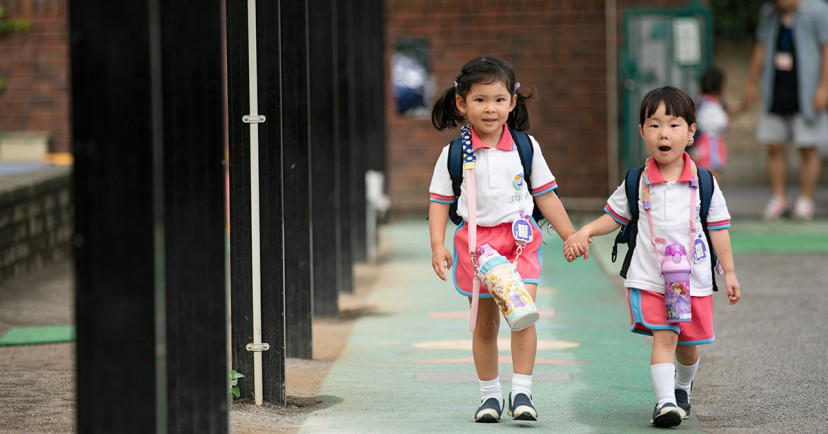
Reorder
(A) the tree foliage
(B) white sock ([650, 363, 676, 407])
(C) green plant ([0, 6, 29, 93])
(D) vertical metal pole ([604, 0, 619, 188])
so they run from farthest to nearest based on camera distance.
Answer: (A) the tree foliage, (C) green plant ([0, 6, 29, 93]), (D) vertical metal pole ([604, 0, 619, 188]), (B) white sock ([650, 363, 676, 407])

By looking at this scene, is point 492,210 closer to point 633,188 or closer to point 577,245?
point 577,245

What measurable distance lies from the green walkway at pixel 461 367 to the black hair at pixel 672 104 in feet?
3.97

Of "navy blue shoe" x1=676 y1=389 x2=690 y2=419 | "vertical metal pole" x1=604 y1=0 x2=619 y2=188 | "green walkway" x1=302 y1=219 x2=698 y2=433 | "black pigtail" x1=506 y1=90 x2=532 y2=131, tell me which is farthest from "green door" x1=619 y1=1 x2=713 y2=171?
"navy blue shoe" x1=676 y1=389 x2=690 y2=419

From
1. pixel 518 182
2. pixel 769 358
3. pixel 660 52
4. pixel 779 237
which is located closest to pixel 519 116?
pixel 518 182

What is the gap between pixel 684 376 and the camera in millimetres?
5027

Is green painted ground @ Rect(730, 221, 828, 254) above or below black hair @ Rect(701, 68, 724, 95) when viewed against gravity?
below

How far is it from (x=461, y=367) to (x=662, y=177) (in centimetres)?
182

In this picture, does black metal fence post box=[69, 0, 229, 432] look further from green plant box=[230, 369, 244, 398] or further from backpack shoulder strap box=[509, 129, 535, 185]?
backpack shoulder strap box=[509, 129, 535, 185]

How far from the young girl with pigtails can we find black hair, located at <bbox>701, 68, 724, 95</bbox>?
22.4 ft

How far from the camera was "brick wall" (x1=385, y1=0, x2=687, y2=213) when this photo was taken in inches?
598

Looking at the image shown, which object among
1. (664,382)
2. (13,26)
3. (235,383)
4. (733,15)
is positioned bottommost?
(235,383)

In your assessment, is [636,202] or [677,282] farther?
[636,202]

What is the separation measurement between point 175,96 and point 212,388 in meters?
0.95

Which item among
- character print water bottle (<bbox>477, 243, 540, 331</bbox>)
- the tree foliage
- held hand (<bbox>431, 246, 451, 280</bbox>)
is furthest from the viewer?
the tree foliage
